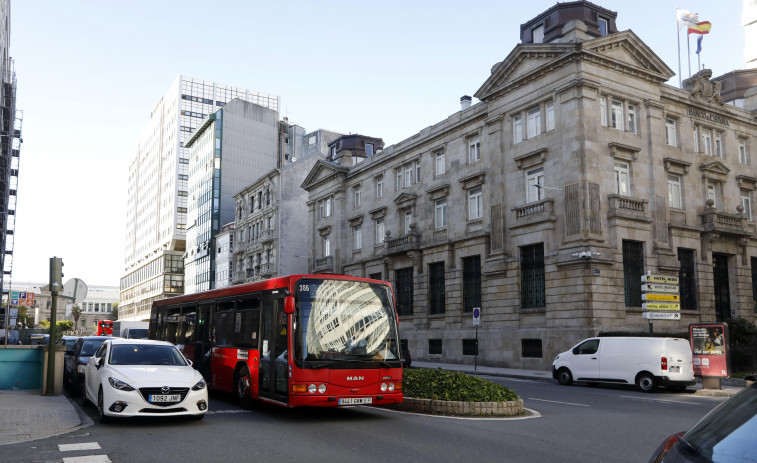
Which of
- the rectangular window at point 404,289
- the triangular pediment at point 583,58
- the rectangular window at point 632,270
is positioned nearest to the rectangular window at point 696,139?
the triangular pediment at point 583,58

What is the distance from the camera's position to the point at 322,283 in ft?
42.5

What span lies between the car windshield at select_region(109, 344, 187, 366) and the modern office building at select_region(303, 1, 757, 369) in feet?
65.9

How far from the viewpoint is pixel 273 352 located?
13.0m

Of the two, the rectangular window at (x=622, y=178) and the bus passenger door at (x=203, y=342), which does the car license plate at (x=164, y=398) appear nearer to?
the bus passenger door at (x=203, y=342)

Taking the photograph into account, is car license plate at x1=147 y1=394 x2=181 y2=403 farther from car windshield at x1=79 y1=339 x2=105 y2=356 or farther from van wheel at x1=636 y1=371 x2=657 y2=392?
van wheel at x1=636 y1=371 x2=657 y2=392

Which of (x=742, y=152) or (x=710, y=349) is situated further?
(x=742, y=152)

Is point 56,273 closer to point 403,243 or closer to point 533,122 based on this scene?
point 533,122

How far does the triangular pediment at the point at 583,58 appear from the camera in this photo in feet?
101

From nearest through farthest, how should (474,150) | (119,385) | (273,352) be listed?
1. (119,385)
2. (273,352)
3. (474,150)

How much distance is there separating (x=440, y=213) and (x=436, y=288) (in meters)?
4.56

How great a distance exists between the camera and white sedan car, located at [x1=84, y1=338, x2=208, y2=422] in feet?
37.1

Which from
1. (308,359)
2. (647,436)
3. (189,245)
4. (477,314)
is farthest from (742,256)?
(189,245)

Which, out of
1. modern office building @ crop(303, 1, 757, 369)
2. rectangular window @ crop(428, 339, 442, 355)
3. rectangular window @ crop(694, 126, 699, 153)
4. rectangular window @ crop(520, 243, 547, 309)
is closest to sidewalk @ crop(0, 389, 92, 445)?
modern office building @ crop(303, 1, 757, 369)

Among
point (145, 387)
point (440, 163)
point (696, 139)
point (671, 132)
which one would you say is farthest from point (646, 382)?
point (440, 163)
